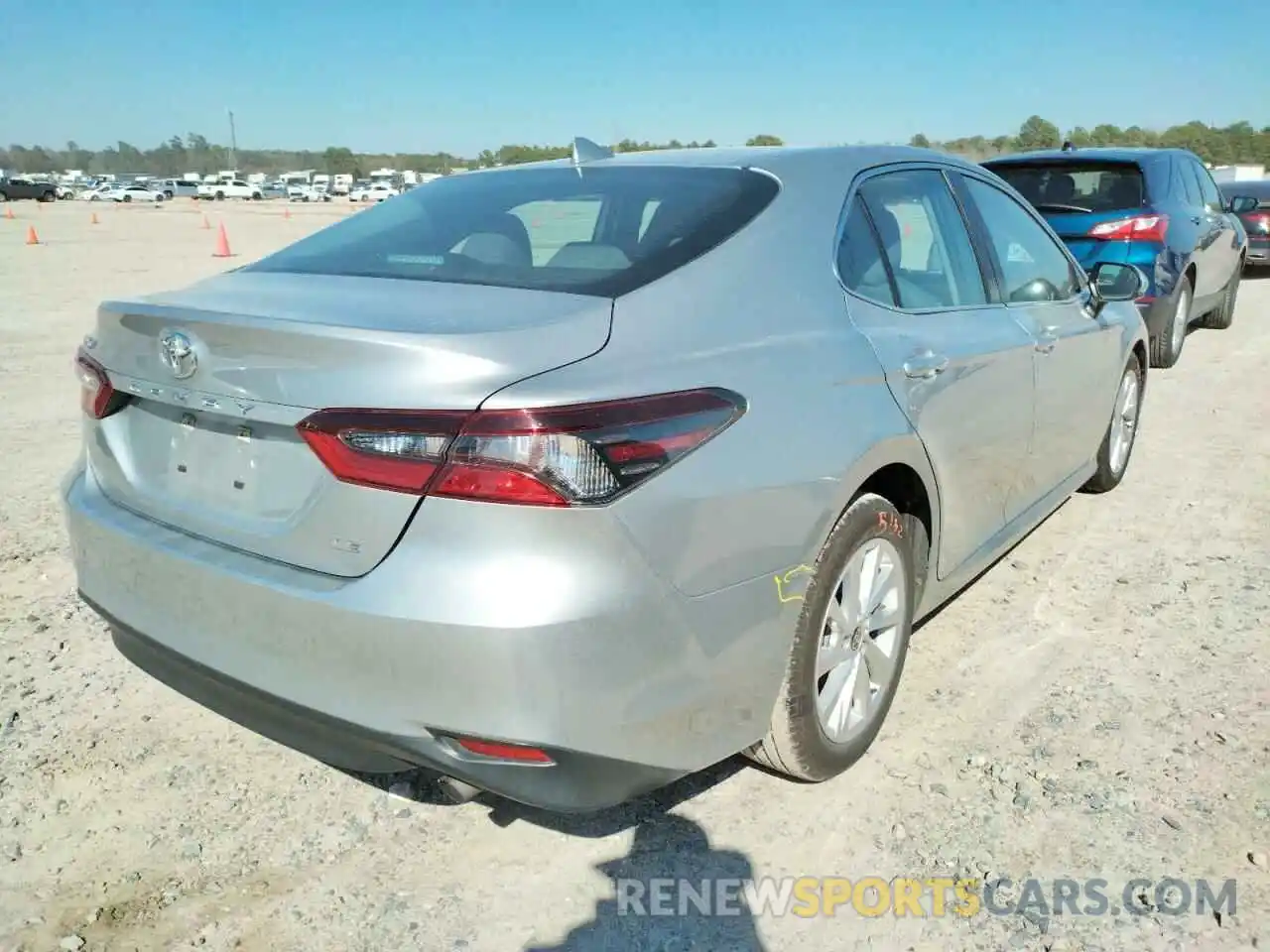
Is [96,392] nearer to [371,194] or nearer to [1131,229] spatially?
[1131,229]

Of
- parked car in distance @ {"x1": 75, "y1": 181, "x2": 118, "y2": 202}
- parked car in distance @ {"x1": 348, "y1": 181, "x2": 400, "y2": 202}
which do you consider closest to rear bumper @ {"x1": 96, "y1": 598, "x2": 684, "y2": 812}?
parked car in distance @ {"x1": 348, "y1": 181, "x2": 400, "y2": 202}

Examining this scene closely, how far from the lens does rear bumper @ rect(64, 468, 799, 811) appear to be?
6.17 feet

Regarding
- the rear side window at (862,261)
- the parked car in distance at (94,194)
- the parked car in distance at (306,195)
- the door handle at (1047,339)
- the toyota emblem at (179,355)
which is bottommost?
the parked car in distance at (306,195)

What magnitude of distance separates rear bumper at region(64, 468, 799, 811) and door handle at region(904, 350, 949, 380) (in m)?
0.87

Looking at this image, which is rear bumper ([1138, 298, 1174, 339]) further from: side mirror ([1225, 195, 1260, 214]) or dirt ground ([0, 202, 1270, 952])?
dirt ground ([0, 202, 1270, 952])

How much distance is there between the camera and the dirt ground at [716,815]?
2.27m

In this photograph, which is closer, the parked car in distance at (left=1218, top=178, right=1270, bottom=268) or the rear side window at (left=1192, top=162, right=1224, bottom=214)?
the rear side window at (left=1192, top=162, right=1224, bottom=214)

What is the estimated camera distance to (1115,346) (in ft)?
15.3

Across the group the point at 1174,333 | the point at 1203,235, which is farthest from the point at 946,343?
the point at 1203,235

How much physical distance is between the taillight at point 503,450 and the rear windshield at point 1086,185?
6.73 m

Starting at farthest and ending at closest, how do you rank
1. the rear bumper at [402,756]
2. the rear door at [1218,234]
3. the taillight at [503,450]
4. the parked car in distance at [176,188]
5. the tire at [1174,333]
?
the parked car in distance at [176,188]
the rear door at [1218,234]
the tire at [1174,333]
the rear bumper at [402,756]
the taillight at [503,450]

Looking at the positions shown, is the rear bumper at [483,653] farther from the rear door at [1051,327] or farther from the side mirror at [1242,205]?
the side mirror at [1242,205]

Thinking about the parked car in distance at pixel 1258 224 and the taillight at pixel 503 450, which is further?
the parked car in distance at pixel 1258 224

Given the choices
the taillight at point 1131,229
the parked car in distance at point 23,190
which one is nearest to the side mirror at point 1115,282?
the taillight at point 1131,229
